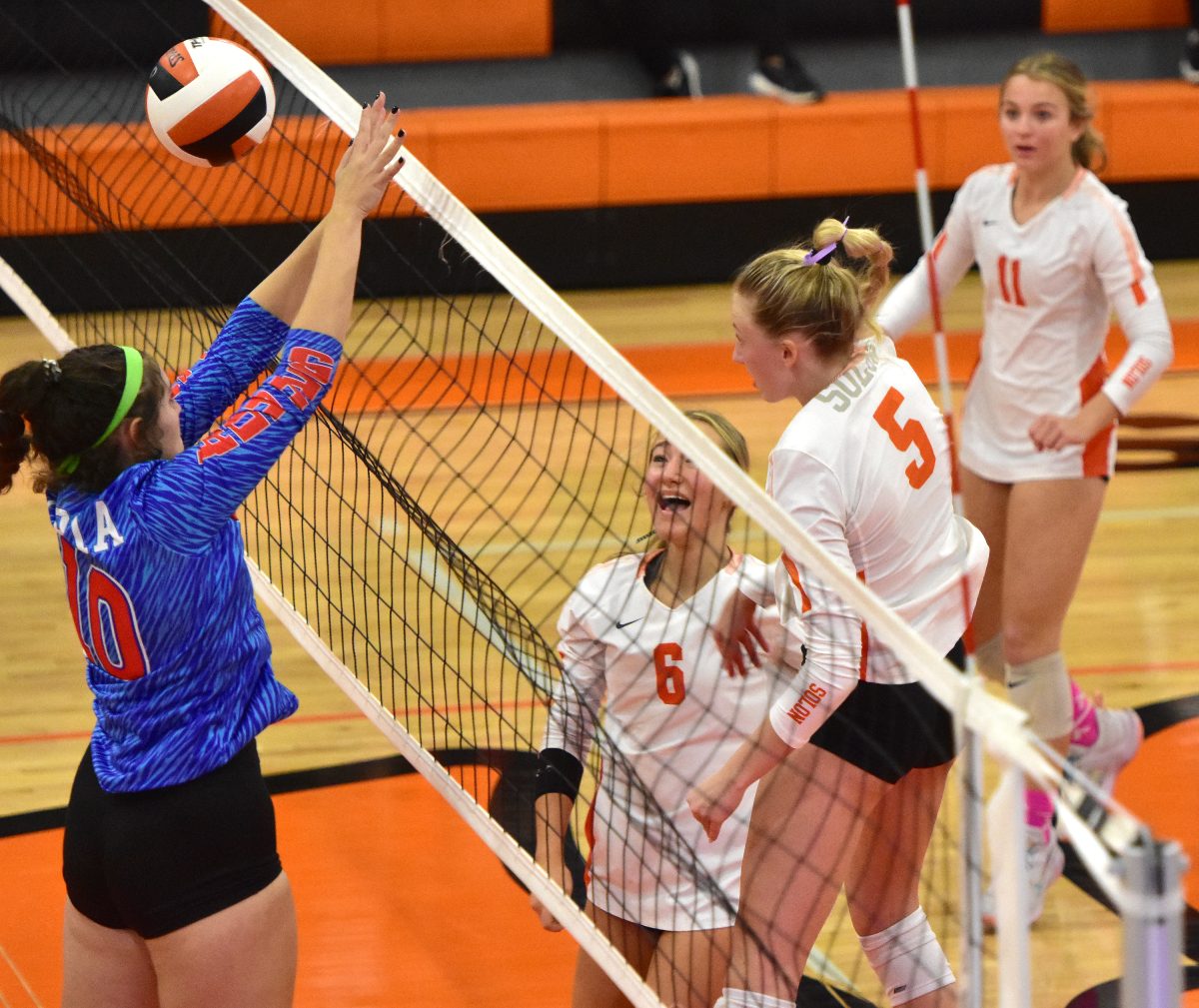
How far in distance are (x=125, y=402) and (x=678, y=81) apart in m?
8.32

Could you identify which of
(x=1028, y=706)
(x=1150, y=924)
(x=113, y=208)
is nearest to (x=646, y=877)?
(x=1150, y=924)

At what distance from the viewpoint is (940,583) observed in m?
2.97

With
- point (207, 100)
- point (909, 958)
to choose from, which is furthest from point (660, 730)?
point (207, 100)

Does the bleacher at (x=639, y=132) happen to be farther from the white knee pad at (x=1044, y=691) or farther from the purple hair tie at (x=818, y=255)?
the purple hair tie at (x=818, y=255)

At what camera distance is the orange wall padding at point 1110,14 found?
11.5 m

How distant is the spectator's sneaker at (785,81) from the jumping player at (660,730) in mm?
7580

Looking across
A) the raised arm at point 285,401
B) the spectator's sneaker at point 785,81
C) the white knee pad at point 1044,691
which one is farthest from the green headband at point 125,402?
the spectator's sneaker at point 785,81

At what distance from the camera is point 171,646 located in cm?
268

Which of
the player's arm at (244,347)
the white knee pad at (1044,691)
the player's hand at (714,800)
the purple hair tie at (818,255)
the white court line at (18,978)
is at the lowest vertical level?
the white court line at (18,978)

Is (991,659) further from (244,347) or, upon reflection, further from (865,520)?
(244,347)

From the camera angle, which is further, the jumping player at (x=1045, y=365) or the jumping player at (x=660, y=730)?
the jumping player at (x=1045, y=365)

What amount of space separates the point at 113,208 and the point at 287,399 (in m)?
6.36

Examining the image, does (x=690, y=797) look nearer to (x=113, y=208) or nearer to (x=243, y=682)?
(x=243, y=682)

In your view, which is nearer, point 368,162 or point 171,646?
point 171,646
